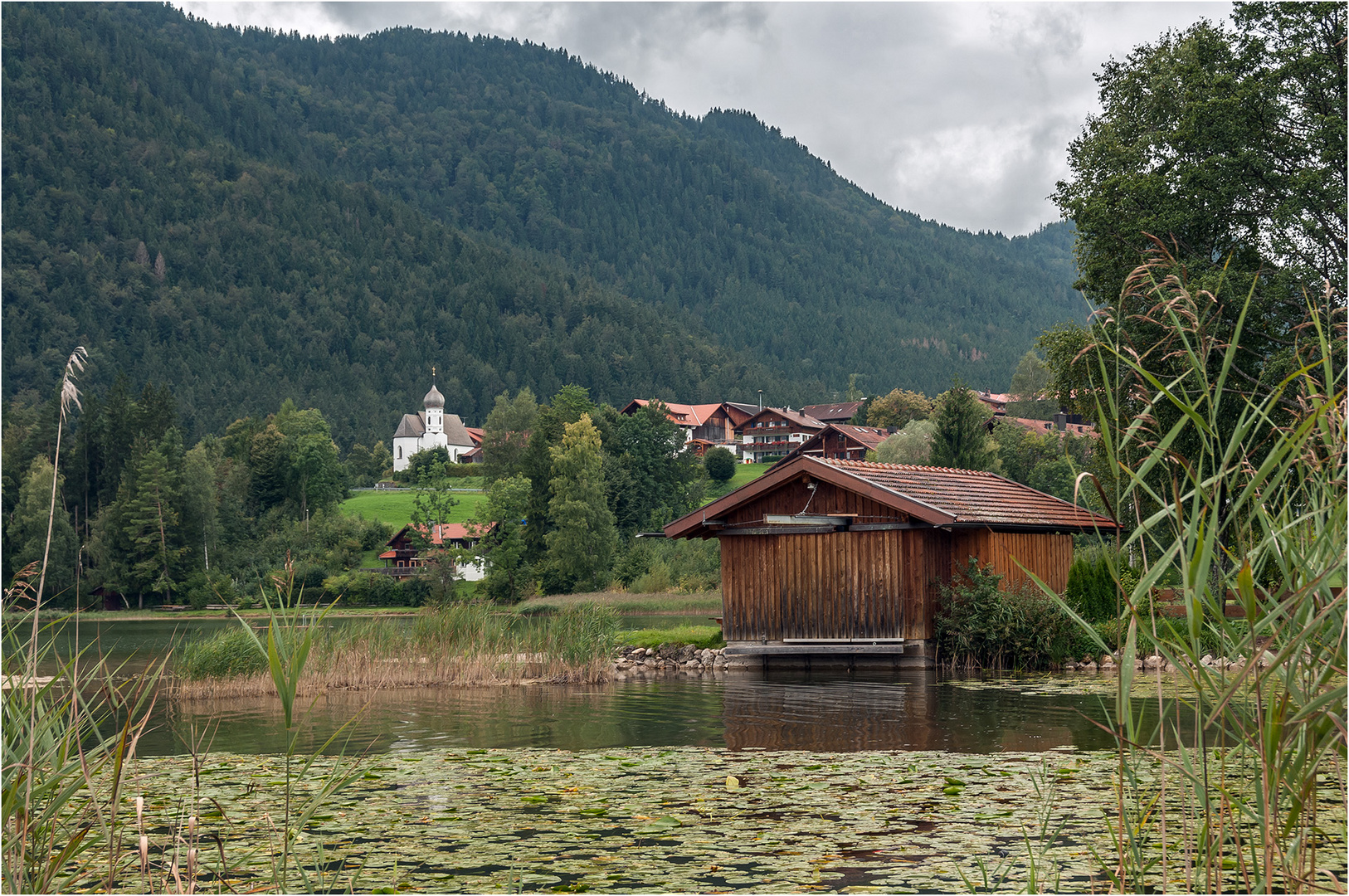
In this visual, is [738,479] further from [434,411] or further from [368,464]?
[434,411]

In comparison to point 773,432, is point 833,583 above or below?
below

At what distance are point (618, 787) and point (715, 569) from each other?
139 ft

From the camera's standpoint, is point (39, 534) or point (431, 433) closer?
point (39, 534)

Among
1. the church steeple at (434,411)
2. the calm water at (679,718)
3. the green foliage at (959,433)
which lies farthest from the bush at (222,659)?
the church steeple at (434,411)

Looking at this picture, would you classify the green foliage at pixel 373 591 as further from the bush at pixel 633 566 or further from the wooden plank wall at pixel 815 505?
the wooden plank wall at pixel 815 505

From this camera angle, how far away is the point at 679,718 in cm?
1323

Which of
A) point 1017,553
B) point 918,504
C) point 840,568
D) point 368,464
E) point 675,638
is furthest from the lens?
point 368,464

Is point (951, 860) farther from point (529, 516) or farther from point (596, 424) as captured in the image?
point (596, 424)

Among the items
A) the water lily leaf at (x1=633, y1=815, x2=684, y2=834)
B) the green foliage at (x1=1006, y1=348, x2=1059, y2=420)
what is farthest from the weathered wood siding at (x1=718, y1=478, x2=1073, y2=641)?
the green foliage at (x1=1006, y1=348, x2=1059, y2=420)

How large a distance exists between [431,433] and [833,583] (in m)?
123

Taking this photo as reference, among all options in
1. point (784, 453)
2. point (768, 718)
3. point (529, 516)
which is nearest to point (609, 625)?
point (768, 718)

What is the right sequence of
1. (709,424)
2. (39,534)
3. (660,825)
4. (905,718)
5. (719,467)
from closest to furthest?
1. (660,825)
2. (905,718)
3. (39,534)
4. (719,467)
5. (709,424)

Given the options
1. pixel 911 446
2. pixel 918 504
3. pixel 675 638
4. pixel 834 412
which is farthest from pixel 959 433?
pixel 834 412

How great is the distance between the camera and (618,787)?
8.36m
